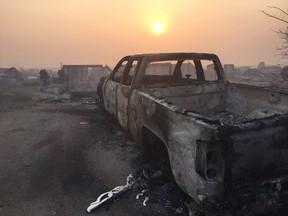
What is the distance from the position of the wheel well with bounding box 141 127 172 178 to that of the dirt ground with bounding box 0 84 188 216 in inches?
8.0

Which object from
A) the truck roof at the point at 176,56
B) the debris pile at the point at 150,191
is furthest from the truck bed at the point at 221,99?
the debris pile at the point at 150,191

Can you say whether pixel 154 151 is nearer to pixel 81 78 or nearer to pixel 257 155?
pixel 257 155

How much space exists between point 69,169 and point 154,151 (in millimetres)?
1519

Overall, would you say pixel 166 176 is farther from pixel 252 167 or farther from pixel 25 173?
pixel 25 173

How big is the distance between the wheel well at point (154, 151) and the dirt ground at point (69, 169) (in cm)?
20

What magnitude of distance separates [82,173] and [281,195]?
9.76 feet

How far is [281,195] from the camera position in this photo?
9.34ft

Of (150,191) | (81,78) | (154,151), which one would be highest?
(81,78)

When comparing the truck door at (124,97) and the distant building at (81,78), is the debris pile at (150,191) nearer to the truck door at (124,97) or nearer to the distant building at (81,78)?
the truck door at (124,97)

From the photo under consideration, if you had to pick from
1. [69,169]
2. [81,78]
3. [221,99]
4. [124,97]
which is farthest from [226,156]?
[81,78]

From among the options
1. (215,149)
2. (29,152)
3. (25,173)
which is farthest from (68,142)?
(215,149)

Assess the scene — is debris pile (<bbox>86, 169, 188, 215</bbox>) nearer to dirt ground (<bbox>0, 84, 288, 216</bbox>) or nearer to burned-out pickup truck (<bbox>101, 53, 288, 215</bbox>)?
dirt ground (<bbox>0, 84, 288, 216</bbox>)

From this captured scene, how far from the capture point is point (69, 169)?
15.4 feet

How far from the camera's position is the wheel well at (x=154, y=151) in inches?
156
